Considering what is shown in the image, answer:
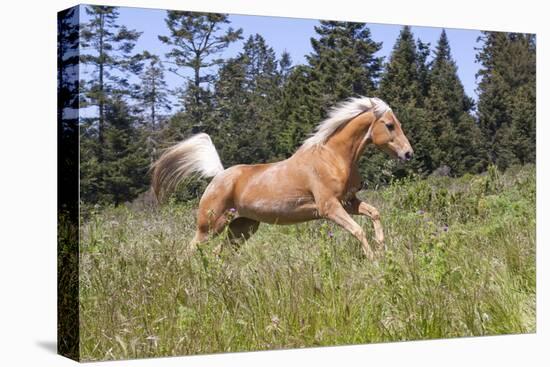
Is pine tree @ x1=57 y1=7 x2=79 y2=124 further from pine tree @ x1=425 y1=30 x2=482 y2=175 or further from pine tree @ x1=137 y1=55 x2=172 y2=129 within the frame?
pine tree @ x1=425 y1=30 x2=482 y2=175

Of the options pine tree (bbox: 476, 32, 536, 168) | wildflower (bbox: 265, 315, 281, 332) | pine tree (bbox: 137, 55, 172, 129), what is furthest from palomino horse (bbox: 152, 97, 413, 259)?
pine tree (bbox: 476, 32, 536, 168)

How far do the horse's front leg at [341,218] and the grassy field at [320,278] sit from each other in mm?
68

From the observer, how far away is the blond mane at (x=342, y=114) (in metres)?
10.3

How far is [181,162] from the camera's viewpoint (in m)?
9.76

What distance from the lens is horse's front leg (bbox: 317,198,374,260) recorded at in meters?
10.3

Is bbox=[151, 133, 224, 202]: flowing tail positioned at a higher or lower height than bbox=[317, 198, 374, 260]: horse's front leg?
higher

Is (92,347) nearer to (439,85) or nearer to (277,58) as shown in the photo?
(277,58)

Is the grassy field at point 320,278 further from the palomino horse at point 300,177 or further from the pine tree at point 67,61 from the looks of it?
the pine tree at point 67,61

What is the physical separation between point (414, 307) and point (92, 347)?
2.91m

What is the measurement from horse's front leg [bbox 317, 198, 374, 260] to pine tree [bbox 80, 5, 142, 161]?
2158mm

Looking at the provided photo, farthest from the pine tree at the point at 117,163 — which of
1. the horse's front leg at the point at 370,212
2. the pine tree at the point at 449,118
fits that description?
the pine tree at the point at 449,118

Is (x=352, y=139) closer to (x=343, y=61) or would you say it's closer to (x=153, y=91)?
(x=343, y=61)

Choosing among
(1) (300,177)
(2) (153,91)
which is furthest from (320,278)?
(2) (153,91)

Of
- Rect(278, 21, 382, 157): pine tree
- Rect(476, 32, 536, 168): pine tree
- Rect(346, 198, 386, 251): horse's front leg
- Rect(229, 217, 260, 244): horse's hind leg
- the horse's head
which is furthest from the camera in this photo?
Rect(476, 32, 536, 168): pine tree
